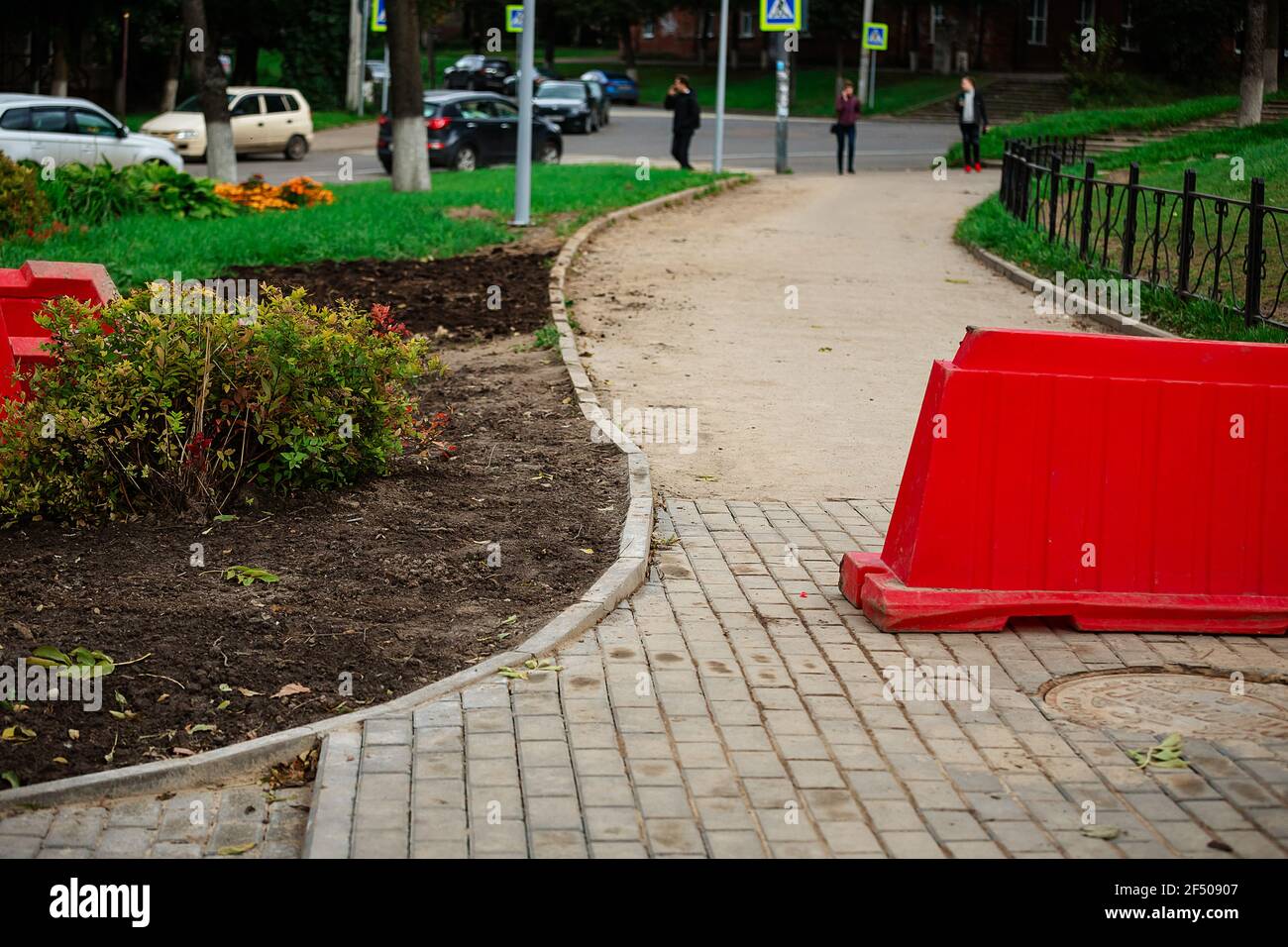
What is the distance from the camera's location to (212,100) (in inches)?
961

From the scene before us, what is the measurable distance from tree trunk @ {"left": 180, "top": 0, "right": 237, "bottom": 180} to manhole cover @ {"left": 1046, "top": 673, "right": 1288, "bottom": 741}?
21.6 m

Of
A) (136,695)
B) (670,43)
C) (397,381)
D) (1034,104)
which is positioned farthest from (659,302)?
(670,43)

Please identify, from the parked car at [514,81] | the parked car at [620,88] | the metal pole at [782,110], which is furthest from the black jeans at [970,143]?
the parked car at [620,88]

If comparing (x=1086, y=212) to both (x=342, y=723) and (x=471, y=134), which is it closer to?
(x=342, y=723)

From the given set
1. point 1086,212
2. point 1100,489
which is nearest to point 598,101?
point 1086,212

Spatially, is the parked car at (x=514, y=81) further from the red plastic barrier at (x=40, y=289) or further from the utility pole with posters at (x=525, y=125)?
the red plastic barrier at (x=40, y=289)

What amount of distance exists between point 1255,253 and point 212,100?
58.1ft

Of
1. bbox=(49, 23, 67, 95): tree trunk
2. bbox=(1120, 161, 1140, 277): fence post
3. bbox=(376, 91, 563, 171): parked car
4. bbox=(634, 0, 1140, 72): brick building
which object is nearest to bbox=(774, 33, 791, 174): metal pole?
bbox=(376, 91, 563, 171): parked car

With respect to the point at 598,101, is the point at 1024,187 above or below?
below

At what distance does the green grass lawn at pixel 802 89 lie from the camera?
182ft

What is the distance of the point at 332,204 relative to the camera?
20.7 m

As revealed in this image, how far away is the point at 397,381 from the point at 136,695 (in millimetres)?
2871

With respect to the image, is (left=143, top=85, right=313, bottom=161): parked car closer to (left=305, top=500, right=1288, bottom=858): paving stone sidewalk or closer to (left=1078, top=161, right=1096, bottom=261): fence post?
(left=1078, top=161, right=1096, bottom=261): fence post

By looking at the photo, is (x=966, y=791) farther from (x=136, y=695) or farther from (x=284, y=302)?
(x=284, y=302)
